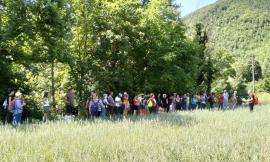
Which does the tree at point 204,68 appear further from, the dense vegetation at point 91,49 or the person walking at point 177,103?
the person walking at point 177,103

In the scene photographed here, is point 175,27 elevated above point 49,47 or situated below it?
above

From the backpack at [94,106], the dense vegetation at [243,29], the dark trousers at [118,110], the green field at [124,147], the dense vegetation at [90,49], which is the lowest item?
the green field at [124,147]

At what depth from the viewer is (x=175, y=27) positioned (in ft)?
143

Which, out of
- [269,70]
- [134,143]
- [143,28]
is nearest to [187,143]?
[134,143]

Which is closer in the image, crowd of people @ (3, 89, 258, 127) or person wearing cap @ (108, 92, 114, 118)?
crowd of people @ (3, 89, 258, 127)

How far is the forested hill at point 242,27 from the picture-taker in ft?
522

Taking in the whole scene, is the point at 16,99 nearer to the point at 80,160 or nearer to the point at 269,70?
the point at 80,160

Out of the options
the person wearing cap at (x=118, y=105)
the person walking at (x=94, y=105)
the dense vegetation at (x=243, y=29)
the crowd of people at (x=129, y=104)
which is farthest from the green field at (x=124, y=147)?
the dense vegetation at (x=243, y=29)

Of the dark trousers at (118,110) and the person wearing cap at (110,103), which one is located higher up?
the person wearing cap at (110,103)

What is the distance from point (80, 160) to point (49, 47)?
19827 mm

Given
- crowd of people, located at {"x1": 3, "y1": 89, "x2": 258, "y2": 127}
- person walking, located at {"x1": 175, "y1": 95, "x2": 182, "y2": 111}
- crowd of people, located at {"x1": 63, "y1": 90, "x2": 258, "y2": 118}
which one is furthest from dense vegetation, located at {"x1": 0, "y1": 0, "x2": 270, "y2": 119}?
person walking, located at {"x1": 175, "y1": 95, "x2": 182, "y2": 111}

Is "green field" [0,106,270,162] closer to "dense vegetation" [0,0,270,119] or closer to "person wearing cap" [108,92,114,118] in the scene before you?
"person wearing cap" [108,92,114,118]

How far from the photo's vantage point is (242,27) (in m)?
175

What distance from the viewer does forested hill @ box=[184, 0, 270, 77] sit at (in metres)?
159
